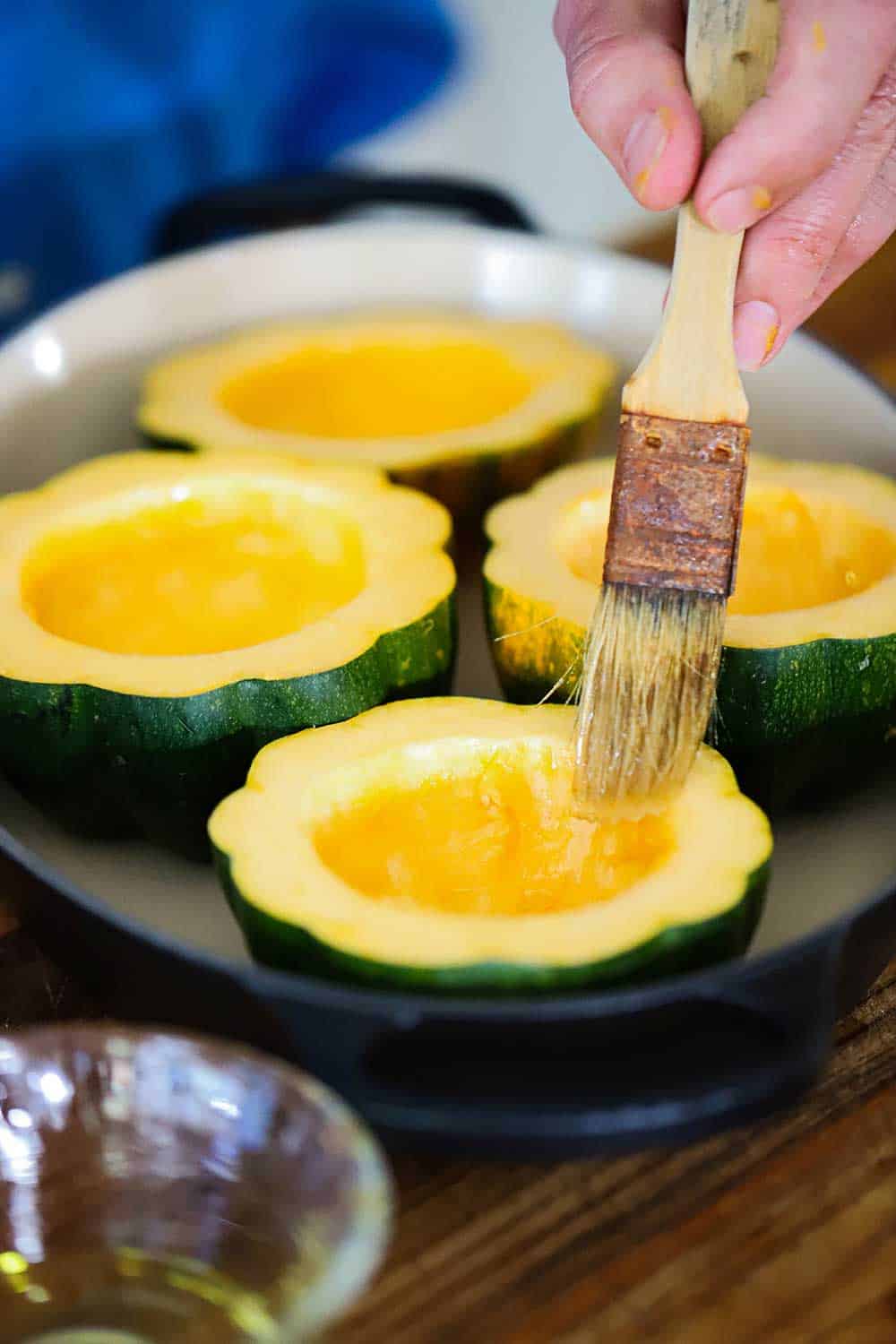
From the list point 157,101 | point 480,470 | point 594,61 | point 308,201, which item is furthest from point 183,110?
point 594,61

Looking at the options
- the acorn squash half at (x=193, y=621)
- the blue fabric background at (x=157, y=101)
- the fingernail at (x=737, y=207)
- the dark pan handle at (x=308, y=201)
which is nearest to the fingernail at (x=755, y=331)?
the fingernail at (x=737, y=207)

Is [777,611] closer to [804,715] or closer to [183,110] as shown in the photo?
[804,715]

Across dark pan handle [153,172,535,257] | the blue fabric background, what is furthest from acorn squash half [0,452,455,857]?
the blue fabric background

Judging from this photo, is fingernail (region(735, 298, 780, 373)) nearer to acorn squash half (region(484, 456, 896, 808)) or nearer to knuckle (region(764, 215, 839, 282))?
knuckle (region(764, 215, 839, 282))

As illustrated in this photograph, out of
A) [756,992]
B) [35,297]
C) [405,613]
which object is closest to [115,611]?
[405,613]

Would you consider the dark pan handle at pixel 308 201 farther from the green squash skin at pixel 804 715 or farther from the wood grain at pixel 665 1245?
the wood grain at pixel 665 1245

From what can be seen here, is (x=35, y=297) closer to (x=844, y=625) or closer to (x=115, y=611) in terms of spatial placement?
(x=115, y=611)

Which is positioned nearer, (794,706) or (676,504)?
→ (676,504)
